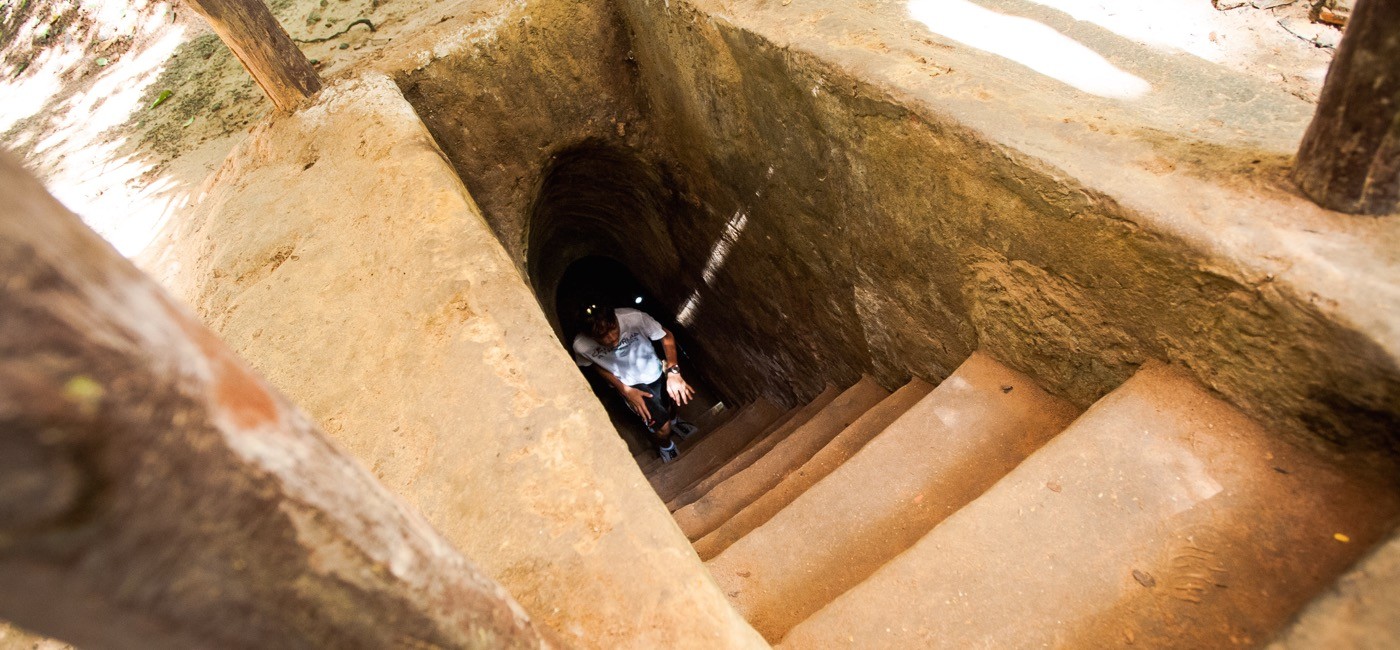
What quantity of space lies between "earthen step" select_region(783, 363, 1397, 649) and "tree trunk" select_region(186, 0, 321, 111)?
3396 millimetres

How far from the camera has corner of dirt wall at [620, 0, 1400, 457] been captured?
1.54 m

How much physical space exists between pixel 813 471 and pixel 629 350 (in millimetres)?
2246

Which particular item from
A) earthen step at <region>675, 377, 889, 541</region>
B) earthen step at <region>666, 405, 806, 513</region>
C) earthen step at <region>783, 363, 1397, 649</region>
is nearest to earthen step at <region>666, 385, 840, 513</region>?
earthen step at <region>666, 405, 806, 513</region>

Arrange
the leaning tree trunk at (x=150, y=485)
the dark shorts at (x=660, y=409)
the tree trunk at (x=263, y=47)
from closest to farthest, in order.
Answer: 1. the leaning tree trunk at (x=150, y=485)
2. the tree trunk at (x=263, y=47)
3. the dark shorts at (x=660, y=409)

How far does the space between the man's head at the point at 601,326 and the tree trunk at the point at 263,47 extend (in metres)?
1.89

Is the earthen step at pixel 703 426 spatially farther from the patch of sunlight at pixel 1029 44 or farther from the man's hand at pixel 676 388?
the patch of sunlight at pixel 1029 44

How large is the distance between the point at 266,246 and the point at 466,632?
2406 mm

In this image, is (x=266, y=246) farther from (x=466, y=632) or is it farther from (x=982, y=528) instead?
(x=982, y=528)

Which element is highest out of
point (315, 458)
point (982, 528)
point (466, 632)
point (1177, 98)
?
point (315, 458)

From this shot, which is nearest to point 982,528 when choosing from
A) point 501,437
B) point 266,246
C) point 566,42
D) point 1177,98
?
point 501,437

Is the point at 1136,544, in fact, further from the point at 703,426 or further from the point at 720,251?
the point at 703,426

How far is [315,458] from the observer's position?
77 centimetres

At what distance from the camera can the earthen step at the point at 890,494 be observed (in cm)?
202

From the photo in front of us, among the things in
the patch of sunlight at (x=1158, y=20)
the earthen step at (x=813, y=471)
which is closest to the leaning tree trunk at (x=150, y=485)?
the earthen step at (x=813, y=471)
